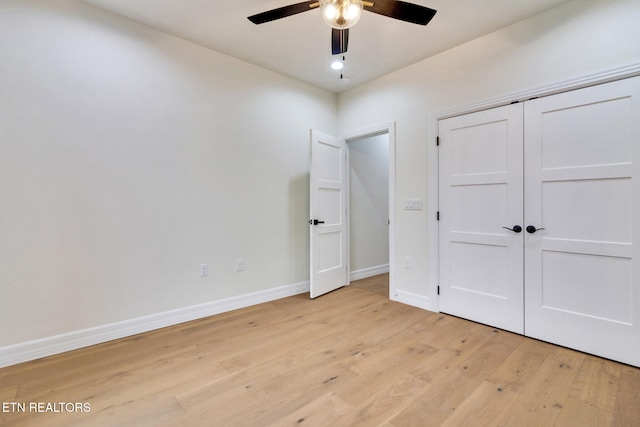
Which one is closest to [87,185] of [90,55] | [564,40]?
[90,55]

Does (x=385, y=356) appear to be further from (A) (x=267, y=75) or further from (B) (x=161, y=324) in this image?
(A) (x=267, y=75)

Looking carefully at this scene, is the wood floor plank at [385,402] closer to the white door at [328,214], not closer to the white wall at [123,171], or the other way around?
the white door at [328,214]

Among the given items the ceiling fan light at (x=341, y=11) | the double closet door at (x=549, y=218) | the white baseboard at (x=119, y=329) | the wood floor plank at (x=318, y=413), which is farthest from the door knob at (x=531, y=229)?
the white baseboard at (x=119, y=329)

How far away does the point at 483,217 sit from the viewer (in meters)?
2.68

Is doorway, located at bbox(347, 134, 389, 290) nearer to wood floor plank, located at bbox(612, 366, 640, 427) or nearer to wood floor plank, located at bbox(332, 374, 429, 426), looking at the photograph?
wood floor plank, located at bbox(332, 374, 429, 426)

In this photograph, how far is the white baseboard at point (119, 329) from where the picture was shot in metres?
2.06

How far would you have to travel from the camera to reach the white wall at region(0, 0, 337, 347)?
2.06m

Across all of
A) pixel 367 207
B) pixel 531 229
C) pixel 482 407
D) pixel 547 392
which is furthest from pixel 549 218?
pixel 367 207

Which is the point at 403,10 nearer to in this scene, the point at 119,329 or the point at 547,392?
the point at 547,392

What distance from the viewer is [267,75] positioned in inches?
131

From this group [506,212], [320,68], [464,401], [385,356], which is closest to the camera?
[464,401]

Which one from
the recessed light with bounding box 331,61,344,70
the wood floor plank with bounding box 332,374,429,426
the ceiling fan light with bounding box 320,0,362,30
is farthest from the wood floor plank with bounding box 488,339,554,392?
the recessed light with bounding box 331,61,344,70

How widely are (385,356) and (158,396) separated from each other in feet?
4.93

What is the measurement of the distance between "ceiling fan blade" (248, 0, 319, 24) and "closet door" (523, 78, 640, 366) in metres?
1.96
